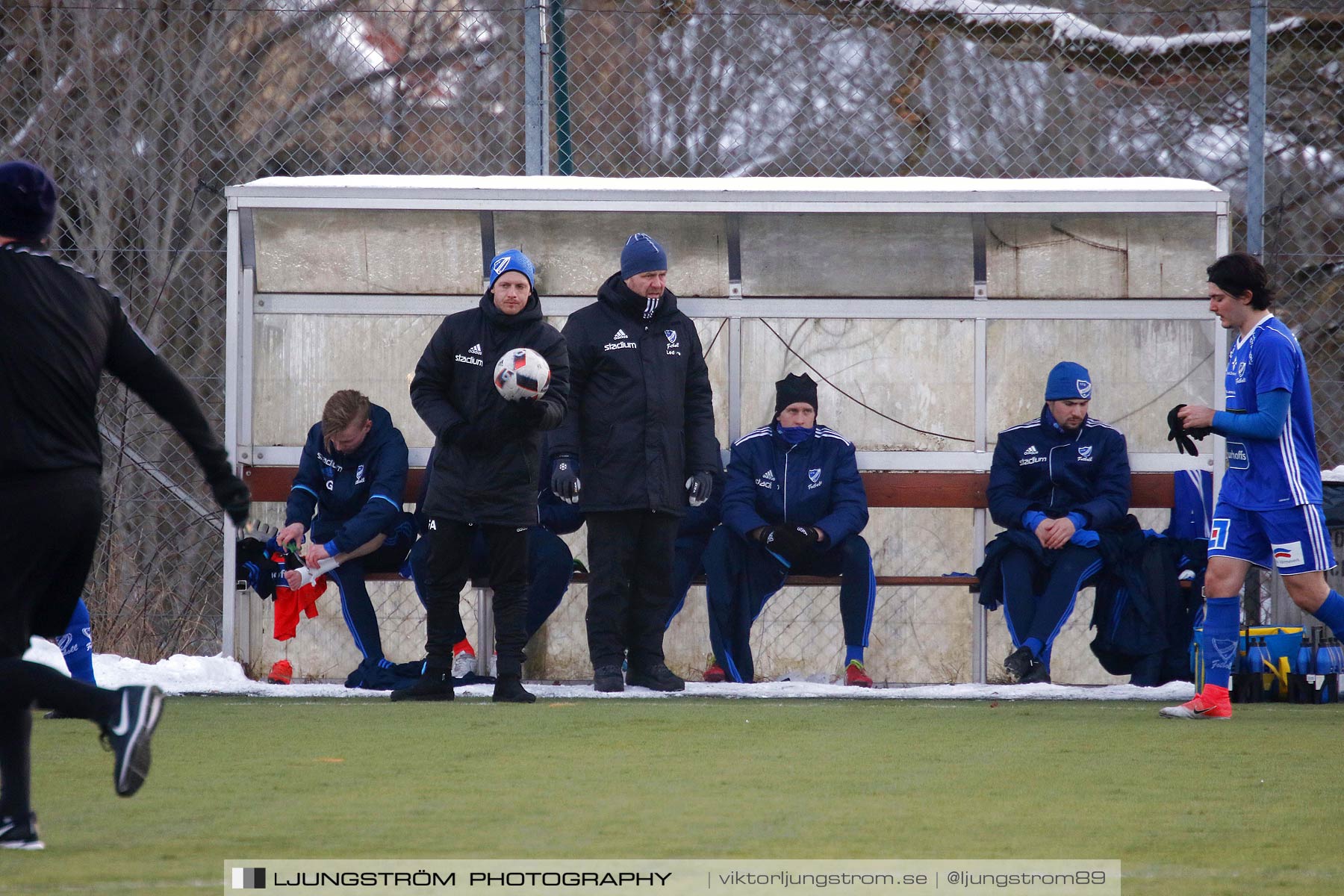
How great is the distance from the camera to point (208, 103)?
10.4 m

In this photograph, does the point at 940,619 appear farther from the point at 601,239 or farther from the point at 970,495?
the point at 601,239

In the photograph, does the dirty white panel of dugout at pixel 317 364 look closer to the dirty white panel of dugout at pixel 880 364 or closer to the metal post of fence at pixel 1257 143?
the dirty white panel of dugout at pixel 880 364

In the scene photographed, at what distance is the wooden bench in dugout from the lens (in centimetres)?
812

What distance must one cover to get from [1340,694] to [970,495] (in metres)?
1.92

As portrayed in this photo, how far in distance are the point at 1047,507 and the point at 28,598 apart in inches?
207

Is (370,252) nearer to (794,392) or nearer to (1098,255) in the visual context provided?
(794,392)

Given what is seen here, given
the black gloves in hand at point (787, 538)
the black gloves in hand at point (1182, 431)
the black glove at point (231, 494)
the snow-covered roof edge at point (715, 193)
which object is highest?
the snow-covered roof edge at point (715, 193)

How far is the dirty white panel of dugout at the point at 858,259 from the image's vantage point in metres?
8.34

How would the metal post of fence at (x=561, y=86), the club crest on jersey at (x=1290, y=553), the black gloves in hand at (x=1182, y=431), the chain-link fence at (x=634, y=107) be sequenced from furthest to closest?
the chain-link fence at (x=634, y=107)
the metal post of fence at (x=561, y=86)
the club crest on jersey at (x=1290, y=553)
the black gloves in hand at (x=1182, y=431)

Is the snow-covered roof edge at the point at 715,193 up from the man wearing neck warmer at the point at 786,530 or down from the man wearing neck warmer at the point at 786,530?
up

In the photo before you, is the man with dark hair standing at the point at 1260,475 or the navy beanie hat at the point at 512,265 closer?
the man with dark hair standing at the point at 1260,475

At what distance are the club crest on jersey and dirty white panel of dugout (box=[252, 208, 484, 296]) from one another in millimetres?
4176

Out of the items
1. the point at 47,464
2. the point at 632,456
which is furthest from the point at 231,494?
the point at 632,456

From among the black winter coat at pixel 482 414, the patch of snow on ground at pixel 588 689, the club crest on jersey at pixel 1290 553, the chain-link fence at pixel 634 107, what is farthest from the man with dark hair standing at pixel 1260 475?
the chain-link fence at pixel 634 107
